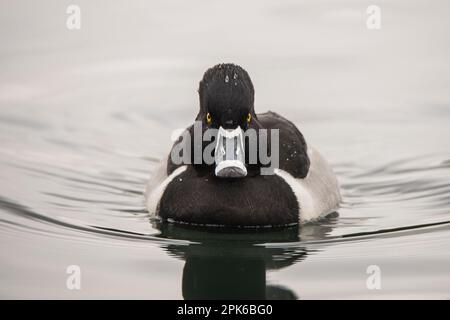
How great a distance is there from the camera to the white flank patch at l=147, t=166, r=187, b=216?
1320cm

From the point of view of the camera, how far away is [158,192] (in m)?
13.4

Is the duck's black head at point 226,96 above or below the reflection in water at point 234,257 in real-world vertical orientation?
→ above

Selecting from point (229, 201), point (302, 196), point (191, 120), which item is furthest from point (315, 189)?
point (191, 120)

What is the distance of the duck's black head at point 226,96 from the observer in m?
12.1

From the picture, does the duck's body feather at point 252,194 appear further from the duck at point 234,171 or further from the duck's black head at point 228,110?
the duck's black head at point 228,110

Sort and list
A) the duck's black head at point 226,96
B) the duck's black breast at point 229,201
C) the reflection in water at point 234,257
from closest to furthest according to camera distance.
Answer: the reflection in water at point 234,257, the duck's black head at point 226,96, the duck's black breast at point 229,201

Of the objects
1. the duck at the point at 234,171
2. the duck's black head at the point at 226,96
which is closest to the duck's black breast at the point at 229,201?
the duck at the point at 234,171

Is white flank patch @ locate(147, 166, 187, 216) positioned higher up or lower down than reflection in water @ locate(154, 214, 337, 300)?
higher up

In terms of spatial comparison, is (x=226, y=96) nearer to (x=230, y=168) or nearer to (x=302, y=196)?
(x=230, y=168)

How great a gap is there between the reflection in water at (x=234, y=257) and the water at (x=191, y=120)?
22 mm

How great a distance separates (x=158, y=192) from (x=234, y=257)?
172 cm

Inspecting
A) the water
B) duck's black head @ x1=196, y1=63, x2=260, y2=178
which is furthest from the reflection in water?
duck's black head @ x1=196, y1=63, x2=260, y2=178

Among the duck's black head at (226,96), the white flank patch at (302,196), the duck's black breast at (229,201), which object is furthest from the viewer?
the white flank patch at (302,196)

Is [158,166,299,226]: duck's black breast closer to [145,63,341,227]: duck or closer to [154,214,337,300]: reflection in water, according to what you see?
[145,63,341,227]: duck
